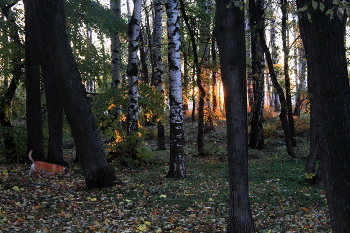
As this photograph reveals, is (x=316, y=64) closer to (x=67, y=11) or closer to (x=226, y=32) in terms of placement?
(x=226, y=32)

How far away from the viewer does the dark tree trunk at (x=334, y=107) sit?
128 inches

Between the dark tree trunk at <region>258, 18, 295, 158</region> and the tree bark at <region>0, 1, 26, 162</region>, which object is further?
the dark tree trunk at <region>258, 18, 295, 158</region>

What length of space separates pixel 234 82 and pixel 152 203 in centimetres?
392

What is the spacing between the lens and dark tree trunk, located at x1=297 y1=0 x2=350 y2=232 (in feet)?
10.7

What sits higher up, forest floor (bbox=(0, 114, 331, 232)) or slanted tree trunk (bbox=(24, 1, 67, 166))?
slanted tree trunk (bbox=(24, 1, 67, 166))

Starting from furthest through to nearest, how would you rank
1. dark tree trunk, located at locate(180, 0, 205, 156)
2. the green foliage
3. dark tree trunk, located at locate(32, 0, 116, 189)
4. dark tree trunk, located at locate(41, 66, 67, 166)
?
1. dark tree trunk, located at locate(180, 0, 205, 156)
2. the green foliage
3. dark tree trunk, located at locate(41, 66, 67, 166)
4. dark tree trunk, located at locate(32, 0, 116, 189)

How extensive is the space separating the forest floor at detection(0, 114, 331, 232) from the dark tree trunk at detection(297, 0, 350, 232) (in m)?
2.18

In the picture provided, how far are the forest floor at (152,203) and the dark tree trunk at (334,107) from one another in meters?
2.18

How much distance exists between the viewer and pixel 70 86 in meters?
7.23

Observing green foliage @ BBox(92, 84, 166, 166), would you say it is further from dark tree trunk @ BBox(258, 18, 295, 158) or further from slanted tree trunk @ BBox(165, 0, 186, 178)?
dark tree trunk @ BBox(258, 18, 295, 158)

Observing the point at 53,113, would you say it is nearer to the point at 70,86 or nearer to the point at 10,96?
the point at 10,96

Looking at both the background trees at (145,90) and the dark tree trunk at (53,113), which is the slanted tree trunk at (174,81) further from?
the dark tree trunk at (53,113)

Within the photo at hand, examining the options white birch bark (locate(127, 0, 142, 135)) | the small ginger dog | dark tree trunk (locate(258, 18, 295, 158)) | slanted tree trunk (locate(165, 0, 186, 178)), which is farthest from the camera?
dark tree trunk (locate(258, 18, 295, 158))

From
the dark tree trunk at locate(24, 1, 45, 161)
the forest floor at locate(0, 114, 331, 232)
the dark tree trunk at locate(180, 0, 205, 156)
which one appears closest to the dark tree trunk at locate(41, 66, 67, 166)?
the dark tree trunk at locate(24, 1, 45, 161)
